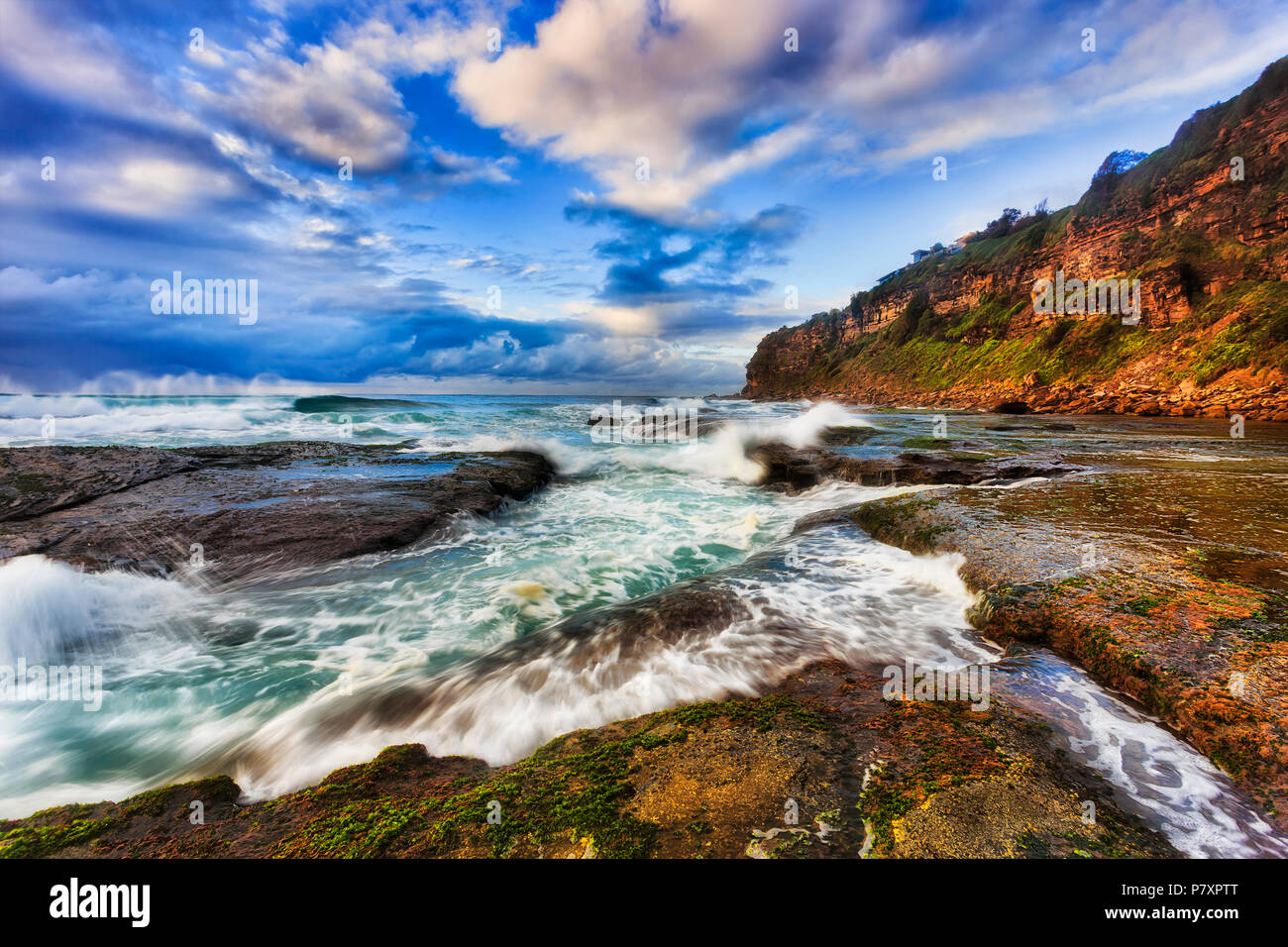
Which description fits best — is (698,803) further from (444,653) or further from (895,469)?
(895,469)

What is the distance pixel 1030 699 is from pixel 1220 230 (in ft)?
179

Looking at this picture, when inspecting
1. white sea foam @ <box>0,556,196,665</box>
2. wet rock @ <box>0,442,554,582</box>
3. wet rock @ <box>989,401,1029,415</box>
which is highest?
wet rock @ <box>989,401,1029,415</box>

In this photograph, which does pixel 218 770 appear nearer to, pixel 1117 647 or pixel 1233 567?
pixel 1117 647

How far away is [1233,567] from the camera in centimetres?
394

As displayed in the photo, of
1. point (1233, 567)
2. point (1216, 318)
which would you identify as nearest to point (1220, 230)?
point (1216, 318)
